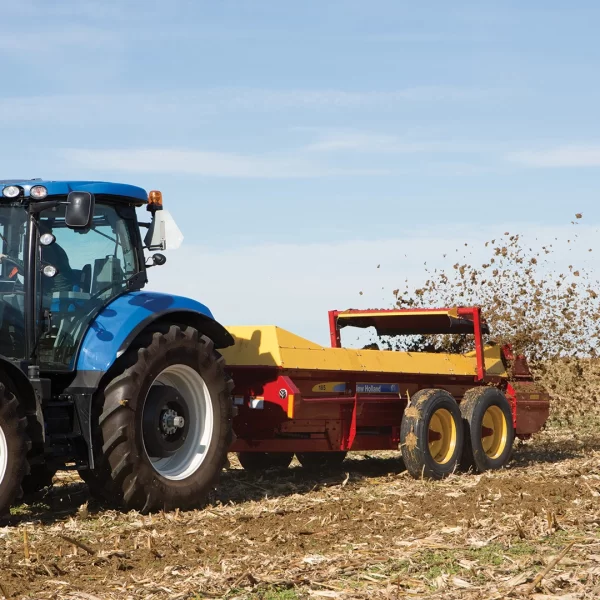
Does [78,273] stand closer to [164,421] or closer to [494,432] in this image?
[164,421]

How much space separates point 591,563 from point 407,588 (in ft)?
3.79

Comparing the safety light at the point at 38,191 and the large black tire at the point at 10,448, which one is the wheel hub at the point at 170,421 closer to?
the large black tire at the point at 10,448

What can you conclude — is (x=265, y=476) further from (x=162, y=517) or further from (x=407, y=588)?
(x=407, y=588)

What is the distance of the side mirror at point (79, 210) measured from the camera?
23.0 feet

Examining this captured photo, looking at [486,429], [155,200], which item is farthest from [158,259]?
[486,429]

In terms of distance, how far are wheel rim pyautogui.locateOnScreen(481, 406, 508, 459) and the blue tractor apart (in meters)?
3.90

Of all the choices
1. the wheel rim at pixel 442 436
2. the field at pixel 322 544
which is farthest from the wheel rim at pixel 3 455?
the wheel rim at pixel 442 436

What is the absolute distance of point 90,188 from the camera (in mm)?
7777

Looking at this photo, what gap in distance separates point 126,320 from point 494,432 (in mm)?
5135

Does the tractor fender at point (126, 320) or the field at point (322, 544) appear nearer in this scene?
the field at point (322, 544)

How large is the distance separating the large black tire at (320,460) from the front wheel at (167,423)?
294 cm

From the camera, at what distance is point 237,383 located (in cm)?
930

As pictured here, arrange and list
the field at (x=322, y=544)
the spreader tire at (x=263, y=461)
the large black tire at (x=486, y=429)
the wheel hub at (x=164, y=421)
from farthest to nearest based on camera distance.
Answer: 1. the spreader tire at (x=263, y=461)
2. the large black tire at (x=486, y=429)
3. the wheel hub at (x=164, y=421)
4. the field at (x=322, y=544)

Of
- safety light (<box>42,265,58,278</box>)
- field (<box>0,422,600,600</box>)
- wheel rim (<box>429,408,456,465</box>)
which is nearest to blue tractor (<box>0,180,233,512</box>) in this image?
safety light (<box>42,265,58,278</box>)
